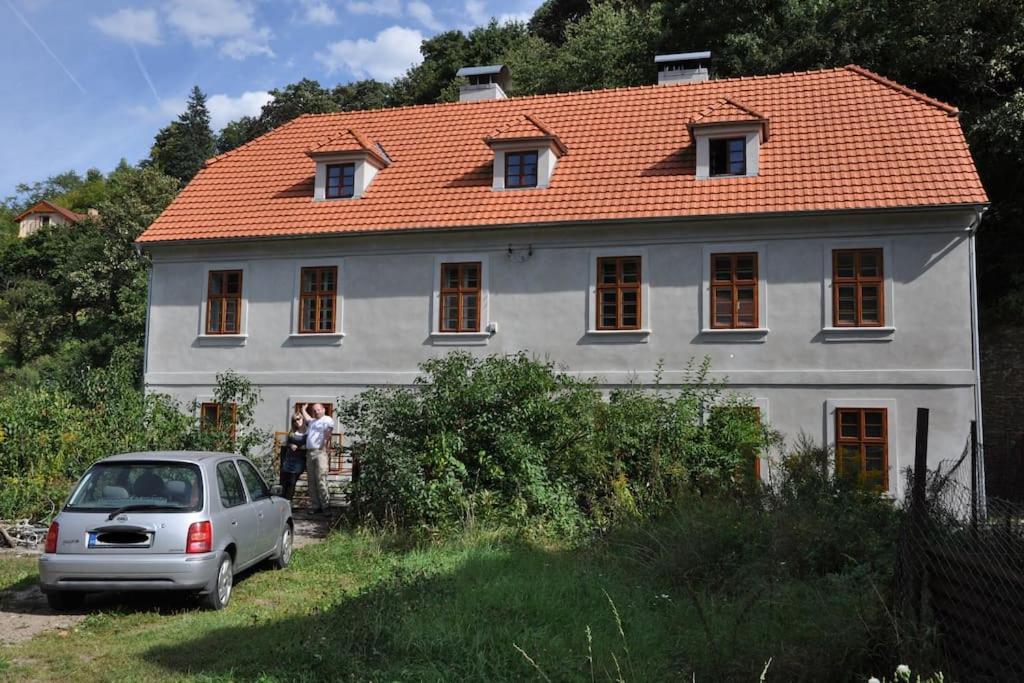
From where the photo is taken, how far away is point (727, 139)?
1923cm

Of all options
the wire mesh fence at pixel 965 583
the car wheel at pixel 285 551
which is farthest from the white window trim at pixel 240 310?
the wire mesh fence at pixel 965 583

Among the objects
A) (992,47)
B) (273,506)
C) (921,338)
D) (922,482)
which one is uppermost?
(992,47)

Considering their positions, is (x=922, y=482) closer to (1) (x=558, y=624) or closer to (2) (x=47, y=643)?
(1) (x=558, y=624)

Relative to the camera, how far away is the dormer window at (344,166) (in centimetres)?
2109

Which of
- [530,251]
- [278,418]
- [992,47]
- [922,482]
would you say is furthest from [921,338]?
[278,418]

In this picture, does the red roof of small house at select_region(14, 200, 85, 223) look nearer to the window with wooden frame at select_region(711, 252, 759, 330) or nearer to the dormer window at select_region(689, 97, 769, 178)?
the dormer window at select_region(689, 97, 769, 178)

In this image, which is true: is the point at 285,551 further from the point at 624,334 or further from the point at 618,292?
the point at 618,292

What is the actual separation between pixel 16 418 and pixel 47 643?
808cm

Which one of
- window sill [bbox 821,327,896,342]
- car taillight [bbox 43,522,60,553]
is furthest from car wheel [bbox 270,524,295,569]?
window sill [bbox 821,327,896,342]

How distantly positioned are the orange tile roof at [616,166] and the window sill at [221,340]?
7.73 ft

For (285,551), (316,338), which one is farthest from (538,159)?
(285,551)

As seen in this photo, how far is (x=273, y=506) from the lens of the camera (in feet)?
35.3

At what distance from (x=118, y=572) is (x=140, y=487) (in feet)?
2.97

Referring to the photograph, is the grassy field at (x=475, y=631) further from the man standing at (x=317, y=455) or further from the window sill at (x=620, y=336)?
the window sill at (x=620, y=336)
